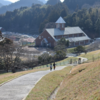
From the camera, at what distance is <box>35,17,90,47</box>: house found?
192ft

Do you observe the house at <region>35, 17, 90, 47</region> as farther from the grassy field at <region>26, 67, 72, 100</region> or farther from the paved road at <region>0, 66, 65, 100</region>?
the paved road at <region>0, 66, 65, 100</region>

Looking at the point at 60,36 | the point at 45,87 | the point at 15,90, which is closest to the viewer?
the point at 15,90

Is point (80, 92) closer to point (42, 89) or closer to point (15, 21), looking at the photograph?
point (42, 89)

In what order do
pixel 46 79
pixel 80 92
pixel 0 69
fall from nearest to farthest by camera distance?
pixel 80 92
pixel 46 79
pixel 0 69

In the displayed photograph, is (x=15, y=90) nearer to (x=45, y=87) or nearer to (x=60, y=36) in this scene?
(x=45, y=87)

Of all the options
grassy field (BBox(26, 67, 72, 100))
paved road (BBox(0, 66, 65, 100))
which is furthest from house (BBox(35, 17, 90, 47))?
paved road (BBox(0, 66, 65, 100))

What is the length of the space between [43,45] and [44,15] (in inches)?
2253

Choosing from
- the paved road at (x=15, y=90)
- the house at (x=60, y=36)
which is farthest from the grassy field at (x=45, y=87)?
the house at (x=60, y=36)

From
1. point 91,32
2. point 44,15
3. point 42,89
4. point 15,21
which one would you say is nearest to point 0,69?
point 42,89

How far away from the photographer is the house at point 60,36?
58.4 meters

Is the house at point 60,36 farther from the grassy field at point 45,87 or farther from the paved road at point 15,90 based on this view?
the paved road at point 15,90

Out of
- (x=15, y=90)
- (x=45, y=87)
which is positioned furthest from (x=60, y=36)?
(x=15, y=90)

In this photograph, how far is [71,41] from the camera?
59.4 m

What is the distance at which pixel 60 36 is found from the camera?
6025 centimetres
